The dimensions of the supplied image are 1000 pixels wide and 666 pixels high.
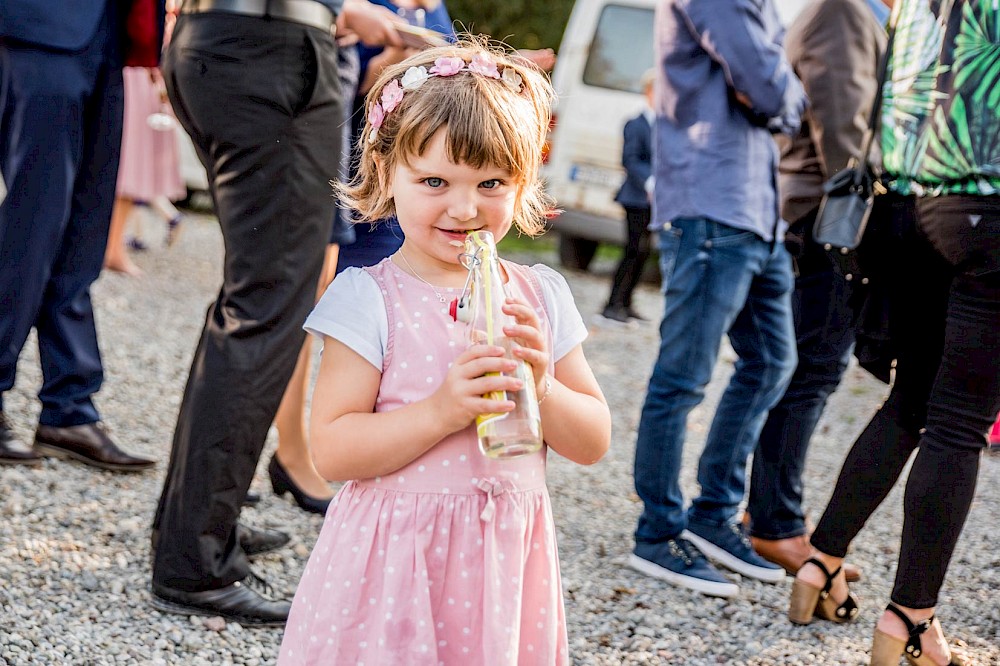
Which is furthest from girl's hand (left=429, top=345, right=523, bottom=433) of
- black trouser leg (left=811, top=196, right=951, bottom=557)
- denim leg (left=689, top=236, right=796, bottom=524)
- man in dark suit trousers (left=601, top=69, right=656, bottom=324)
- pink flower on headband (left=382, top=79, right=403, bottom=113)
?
man in dark suit trousers (left=601, top=69, right=656, bottom=324)

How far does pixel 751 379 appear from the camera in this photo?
3.29 metres

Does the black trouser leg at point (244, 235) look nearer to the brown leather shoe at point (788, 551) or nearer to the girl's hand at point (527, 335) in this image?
the girl's hand at point (527, 335)

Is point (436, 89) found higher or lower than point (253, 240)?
higher

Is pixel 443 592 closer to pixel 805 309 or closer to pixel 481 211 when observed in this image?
pixel 481 211

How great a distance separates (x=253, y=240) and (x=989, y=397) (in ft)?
5.63

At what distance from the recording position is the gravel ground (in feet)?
8.29

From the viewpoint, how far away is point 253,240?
245 centimetres

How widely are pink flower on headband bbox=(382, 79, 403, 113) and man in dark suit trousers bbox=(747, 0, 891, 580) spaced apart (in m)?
1.97

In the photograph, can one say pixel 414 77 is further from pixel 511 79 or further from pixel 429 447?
pixel 429 447

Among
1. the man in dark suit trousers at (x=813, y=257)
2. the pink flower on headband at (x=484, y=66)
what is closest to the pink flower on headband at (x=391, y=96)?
the pink flower on headband at (x=484, y=66)

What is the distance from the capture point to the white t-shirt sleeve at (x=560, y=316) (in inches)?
69.0

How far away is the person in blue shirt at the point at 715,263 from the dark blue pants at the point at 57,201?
176 cm

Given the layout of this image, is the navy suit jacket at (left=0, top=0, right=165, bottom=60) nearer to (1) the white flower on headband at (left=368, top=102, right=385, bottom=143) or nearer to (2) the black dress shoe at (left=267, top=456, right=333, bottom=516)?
(2) the black dress shoe at (left=267, top=456, right=333, bottom=516)

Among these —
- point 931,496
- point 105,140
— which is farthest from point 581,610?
point 105,140
